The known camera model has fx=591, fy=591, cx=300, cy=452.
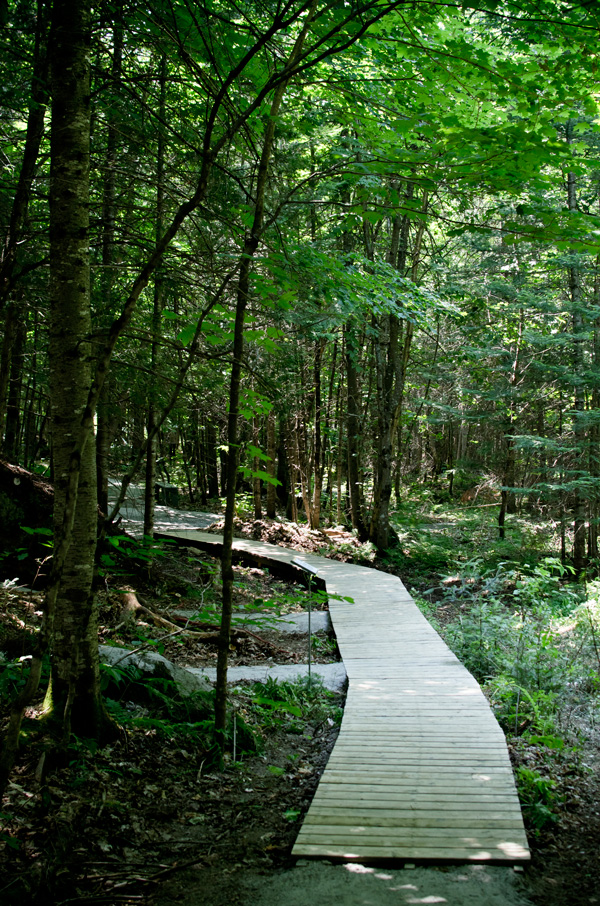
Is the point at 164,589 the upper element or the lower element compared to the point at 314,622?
upper

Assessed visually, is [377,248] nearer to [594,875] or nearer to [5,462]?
[5,462]

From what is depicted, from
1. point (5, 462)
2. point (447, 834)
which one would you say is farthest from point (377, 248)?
point (447, 834)

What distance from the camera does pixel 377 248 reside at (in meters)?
15.4

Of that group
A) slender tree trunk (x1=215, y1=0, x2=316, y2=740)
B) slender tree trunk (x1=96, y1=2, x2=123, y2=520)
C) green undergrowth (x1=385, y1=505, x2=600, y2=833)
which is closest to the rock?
slender tree trunk (x1=215, y1=0, x2=316, y2=740)

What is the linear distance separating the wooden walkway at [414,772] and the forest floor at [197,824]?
0.15 m

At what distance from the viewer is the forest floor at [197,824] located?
2828mm

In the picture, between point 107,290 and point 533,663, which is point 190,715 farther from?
point 107,290

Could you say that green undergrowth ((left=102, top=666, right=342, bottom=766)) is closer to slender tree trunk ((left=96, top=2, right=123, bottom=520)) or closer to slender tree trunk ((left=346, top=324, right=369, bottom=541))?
slender tree trunk ((left=96, top=2, right=123, bottom=520))

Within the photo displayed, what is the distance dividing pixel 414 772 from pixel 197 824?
173 centimetres

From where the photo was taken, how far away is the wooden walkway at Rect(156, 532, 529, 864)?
3.53m

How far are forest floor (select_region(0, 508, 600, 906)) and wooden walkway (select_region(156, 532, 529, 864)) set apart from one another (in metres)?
0.15

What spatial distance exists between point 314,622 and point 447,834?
19.4 ft

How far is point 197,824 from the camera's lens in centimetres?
356

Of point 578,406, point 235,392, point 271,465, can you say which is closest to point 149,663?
point 235,392
